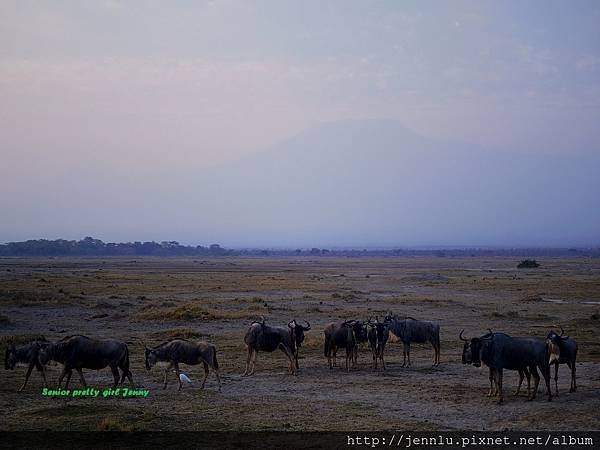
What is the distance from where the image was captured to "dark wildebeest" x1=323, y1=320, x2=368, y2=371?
19922 mm

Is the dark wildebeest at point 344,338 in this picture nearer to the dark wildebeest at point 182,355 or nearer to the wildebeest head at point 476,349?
the dark wildebeest at point 182,355

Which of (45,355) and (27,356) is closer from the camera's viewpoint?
(45,355)

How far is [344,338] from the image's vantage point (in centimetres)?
1998

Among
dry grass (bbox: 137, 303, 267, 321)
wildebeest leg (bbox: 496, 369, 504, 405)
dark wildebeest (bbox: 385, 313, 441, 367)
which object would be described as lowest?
dry grass (bbox: 137, 303, 267, 321)

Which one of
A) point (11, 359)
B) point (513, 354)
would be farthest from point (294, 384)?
point (11, 359)

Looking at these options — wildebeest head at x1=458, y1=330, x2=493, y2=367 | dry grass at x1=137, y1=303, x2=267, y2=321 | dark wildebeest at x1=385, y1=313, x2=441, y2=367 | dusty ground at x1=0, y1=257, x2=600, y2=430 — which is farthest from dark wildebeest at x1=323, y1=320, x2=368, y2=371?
dry grass at x1=137, y1=303, x2=267, y2=321

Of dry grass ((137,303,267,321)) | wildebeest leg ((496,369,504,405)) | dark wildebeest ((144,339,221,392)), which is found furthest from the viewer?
dry grass ((137,303,267,321))

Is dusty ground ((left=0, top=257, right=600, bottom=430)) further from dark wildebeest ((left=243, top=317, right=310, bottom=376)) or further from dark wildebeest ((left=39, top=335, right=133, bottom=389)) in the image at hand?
dark wildebeest ((left=39, top=335, right=133, bottom=389))

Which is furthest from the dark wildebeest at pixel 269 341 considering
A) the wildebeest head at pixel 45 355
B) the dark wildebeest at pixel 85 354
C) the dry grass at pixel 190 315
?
the dry grass at pixel 190 315

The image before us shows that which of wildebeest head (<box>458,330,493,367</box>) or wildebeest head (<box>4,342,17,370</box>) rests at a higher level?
wildebeest head (<box>458,330,493,367</box>)

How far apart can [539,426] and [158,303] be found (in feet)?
101

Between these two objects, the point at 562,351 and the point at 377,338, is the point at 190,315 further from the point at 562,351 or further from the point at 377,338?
the point at 562,351

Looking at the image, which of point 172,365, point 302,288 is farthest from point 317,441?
point 302,288

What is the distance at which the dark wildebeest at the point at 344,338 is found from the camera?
19.9 meters
